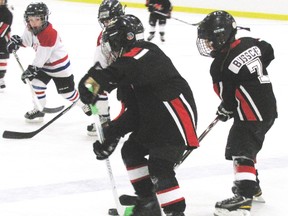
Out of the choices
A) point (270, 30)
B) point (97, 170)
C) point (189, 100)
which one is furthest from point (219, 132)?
point (270, 30)

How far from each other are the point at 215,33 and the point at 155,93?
42 centimetres

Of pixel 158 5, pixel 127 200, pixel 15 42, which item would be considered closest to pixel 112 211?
pixel 127 200

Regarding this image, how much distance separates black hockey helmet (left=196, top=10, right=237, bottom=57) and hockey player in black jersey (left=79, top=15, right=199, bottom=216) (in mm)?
262

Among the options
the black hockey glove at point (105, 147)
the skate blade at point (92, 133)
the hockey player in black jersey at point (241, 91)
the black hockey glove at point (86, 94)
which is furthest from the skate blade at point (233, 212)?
the skate blade at point (92, 133)

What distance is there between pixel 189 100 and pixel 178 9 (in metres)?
9.38

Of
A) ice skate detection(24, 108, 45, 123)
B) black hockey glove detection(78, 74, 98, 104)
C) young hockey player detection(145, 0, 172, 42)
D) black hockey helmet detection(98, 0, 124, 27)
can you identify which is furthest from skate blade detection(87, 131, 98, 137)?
young hockey player detection(145, 0, 172, 42)

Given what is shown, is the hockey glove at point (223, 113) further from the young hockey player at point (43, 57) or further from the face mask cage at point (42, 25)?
the face mask cage at point (42, 25)

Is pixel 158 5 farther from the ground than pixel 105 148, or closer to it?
closer to it

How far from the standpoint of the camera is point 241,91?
263cm

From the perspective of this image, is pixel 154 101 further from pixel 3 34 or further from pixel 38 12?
pixel 3 34

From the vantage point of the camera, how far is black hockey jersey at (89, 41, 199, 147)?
2.31m

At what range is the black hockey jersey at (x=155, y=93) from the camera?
2.31m

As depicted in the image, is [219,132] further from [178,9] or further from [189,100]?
[178,9]

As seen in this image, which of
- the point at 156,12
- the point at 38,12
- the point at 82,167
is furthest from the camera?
the point at 156,12
